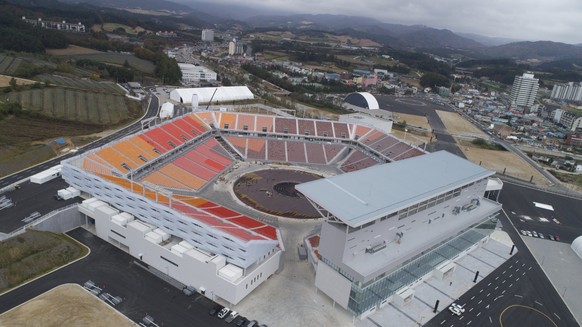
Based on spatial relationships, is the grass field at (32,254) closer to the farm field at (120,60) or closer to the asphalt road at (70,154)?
the asphalt road at (70,154)

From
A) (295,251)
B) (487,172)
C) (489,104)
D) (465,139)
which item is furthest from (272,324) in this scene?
(489,104)

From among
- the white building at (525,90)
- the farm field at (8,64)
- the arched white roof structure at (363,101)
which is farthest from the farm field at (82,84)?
the white building at (525,90)

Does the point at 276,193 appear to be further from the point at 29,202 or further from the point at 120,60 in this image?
the point at 120,60

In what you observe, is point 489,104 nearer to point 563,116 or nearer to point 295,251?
point 563,116

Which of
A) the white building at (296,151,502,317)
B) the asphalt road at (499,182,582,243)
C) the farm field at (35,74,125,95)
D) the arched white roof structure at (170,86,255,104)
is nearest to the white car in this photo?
the white building at (296,151,502,317)

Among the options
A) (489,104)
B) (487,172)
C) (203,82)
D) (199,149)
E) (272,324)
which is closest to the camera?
(272,324)

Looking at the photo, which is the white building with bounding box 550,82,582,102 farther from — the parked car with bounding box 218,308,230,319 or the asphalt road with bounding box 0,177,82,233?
the asphalt road with bounding box 0,177,82,233
